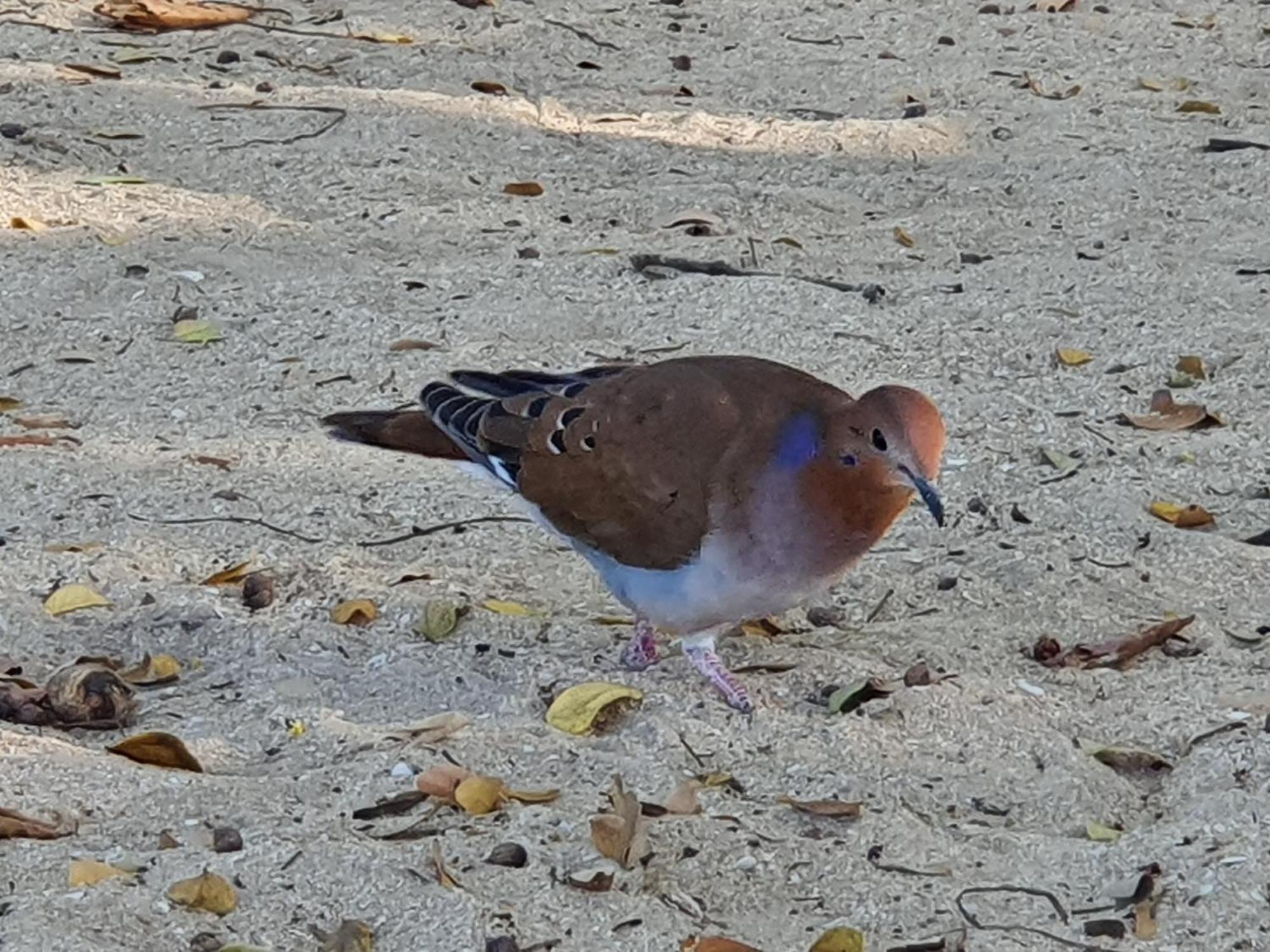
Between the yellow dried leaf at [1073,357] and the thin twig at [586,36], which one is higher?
the thin twig at [586,36]

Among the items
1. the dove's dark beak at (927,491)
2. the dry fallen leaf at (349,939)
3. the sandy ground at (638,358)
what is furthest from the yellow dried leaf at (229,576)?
the dove's dark beak at (927,491)

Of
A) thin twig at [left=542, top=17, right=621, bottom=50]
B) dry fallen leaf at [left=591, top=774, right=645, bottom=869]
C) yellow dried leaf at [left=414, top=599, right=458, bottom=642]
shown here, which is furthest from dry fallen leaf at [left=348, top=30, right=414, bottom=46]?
dry fallen leaf at [left=591, top=774, right=645, bottom=869]

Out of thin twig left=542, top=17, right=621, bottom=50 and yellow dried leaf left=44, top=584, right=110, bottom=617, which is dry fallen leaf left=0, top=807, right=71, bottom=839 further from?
thin twig left=542, top=17, right=621, bottom=50

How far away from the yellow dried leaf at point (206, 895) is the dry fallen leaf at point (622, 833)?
0.52m

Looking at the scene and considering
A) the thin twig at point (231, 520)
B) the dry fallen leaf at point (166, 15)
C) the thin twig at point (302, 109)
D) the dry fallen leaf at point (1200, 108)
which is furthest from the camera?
the dry fallen leaf at point (166, 15)

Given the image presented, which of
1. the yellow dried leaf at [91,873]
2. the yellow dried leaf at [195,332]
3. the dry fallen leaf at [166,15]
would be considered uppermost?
the dry fallen leaf at [166,15]

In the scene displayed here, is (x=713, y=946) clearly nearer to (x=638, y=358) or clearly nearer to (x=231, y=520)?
(x=231, y=520)

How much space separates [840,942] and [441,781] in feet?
2.20

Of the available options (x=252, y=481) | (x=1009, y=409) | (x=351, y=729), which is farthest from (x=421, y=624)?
(x=1009, y=409)

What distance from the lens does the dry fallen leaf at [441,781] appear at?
326 cm

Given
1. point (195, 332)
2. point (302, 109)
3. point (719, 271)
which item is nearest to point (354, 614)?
point (195, 332)

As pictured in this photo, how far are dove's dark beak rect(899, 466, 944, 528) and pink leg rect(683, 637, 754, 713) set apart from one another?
47cm

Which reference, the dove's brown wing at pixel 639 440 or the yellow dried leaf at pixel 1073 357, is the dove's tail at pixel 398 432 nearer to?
the dove's brown wing at pixel 639 440

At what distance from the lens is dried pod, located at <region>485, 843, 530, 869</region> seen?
3096 mm
